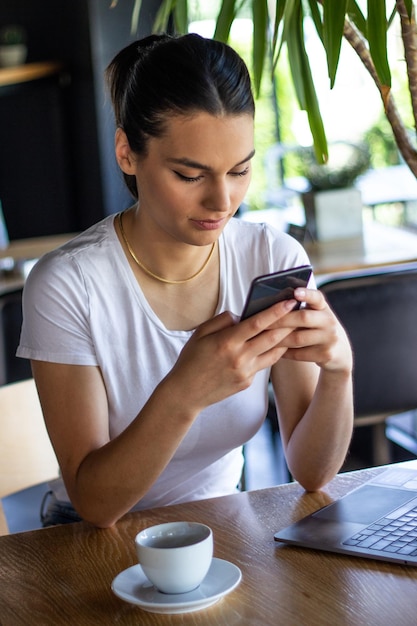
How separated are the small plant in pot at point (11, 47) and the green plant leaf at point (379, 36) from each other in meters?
4.69

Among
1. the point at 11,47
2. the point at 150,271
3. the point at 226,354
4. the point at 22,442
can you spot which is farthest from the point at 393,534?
the point at 11,47

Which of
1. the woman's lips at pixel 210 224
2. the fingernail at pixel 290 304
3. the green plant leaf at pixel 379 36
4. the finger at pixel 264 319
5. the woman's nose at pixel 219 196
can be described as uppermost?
the green plant leaf at pixel 379 36

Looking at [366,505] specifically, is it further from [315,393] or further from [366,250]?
[366,250]

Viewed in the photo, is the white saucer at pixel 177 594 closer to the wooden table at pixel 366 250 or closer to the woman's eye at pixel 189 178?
the woman's eye at pixel 189 178

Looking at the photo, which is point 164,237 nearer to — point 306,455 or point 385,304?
point 306,455

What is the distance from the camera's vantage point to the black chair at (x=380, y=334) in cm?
242

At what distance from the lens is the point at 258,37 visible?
1.51 metres

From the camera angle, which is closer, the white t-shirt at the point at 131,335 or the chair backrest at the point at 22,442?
the white t-shirt at the point at 131,335

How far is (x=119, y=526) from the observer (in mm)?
1308

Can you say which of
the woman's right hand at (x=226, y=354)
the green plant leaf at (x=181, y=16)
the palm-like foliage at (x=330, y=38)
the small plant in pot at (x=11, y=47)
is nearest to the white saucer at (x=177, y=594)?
the woman's right hand at (x=226, y=354)

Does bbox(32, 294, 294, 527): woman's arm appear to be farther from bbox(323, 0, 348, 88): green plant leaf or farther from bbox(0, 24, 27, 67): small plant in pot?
bbox(0, 24, 27, 67): small plant in pot

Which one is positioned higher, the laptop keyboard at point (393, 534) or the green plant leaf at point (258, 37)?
the green plant leaf at point (258, 37)

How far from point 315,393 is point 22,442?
0.60 metres

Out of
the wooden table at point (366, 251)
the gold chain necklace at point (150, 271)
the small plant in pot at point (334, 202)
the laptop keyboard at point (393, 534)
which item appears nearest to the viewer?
the laptop keyboard at point (393, 534)
